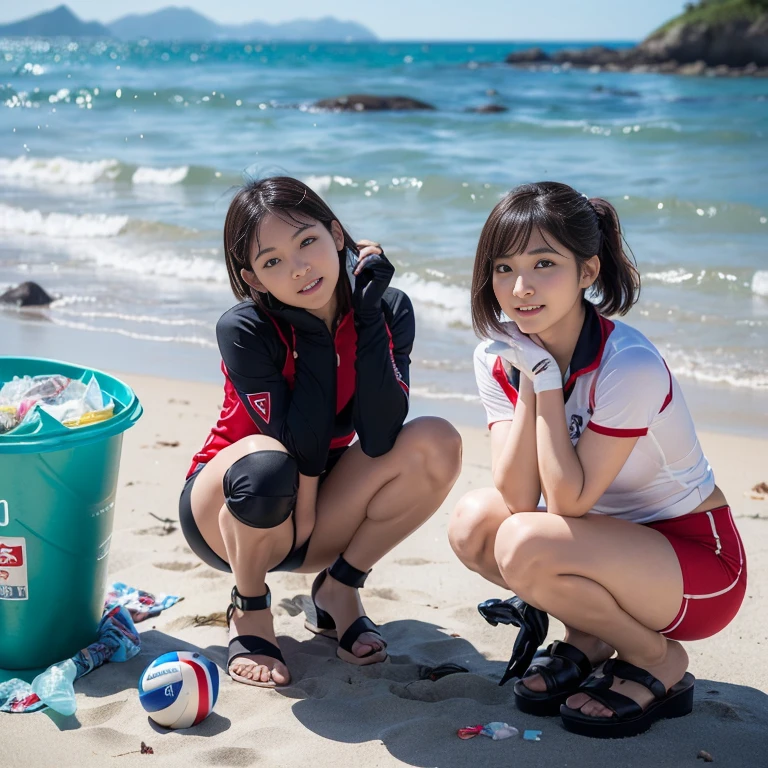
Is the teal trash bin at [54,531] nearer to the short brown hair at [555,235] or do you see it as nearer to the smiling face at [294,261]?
the smiling face at [294,261]

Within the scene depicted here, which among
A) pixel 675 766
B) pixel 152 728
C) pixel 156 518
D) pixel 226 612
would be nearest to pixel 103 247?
pixel 156 518

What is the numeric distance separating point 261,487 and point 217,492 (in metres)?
0.22

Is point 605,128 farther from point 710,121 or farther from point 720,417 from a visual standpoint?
point 720,417

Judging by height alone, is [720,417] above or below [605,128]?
below

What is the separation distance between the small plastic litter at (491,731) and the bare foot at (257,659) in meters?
0.58

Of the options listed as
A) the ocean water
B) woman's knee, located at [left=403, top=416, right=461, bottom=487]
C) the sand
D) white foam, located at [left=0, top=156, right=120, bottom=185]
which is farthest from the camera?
white foam, located at [left=0, top=156, right=120, bottom=185]

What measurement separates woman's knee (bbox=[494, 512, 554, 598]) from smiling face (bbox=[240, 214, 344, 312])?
847mm

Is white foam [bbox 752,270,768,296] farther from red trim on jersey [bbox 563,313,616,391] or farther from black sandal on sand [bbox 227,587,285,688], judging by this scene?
black sandal on sand [bbox 227,587,285,688]

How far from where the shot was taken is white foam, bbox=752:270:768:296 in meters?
7.84

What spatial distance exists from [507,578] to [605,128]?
17172 mm

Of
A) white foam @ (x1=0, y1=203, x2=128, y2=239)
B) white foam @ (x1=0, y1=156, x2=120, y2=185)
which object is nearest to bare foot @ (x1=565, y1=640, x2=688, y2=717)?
white foam @ (x1=0, y1=203, x2=128, y2=239)

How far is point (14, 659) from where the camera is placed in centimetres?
281

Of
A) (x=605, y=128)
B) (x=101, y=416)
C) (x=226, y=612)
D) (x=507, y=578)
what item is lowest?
(x=226, y=612)

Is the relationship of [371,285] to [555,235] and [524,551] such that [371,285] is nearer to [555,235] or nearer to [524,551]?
[555,235]
